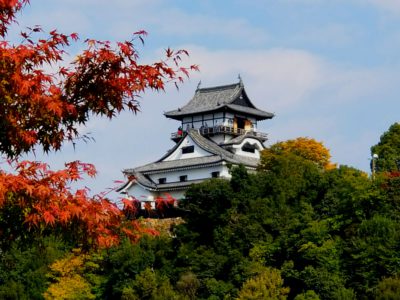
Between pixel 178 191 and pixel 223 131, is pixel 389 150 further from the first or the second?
pixel 223 131

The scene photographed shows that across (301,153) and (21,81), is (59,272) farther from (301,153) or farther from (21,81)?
(21,81)

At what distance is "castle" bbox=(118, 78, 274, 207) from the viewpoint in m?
46.8

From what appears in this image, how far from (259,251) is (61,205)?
21.1m

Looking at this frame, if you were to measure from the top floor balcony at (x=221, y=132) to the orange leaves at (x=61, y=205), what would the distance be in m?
44.5

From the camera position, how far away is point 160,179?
48625 millimetres

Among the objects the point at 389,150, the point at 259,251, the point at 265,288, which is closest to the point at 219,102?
the point at 389,150

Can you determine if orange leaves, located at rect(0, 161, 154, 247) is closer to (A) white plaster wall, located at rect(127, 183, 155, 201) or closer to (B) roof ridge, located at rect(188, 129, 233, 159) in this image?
(B) roof ridge, located at rect(188, 129, 233, 159)

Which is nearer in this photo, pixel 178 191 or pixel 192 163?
pixel 178 191

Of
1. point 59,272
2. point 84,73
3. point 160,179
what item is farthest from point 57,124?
point 160,179

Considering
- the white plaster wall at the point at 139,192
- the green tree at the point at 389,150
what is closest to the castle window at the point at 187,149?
the white plaster wall at the point at 139,192

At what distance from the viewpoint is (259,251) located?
26438mm

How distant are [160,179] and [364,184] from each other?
2313cm

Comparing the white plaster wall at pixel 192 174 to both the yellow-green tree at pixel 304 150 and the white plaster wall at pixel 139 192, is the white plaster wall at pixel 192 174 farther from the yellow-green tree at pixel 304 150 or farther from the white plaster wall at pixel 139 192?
the yellow-green tree at pixel 304 150

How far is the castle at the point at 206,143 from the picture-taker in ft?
153
